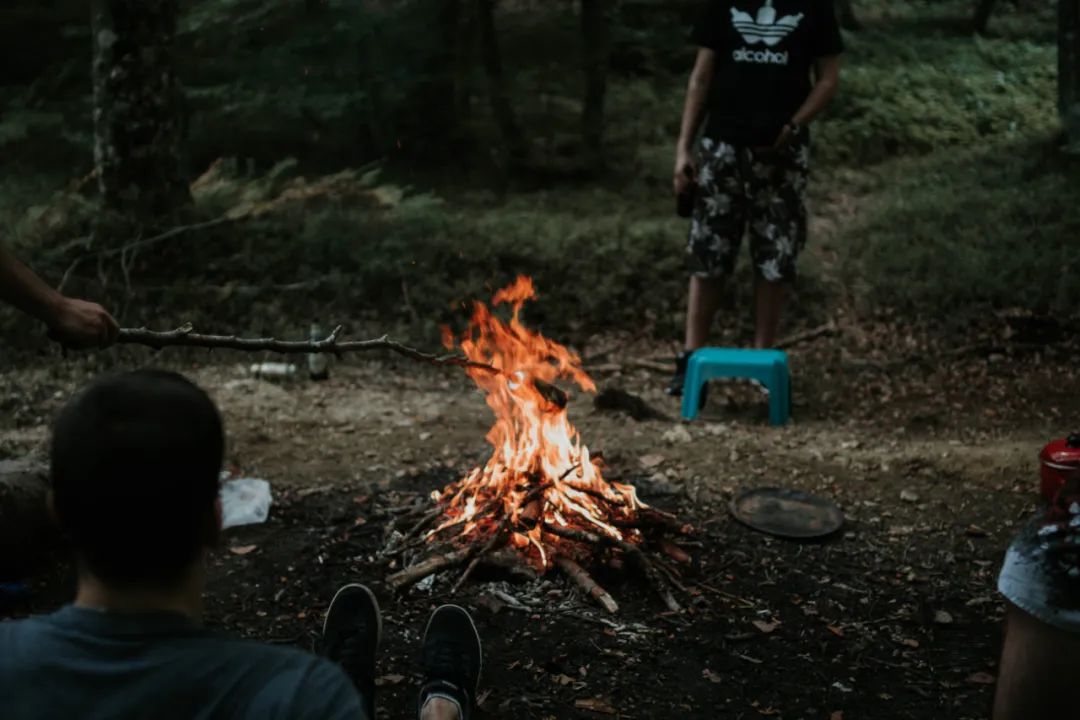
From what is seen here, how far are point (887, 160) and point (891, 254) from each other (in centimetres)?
383

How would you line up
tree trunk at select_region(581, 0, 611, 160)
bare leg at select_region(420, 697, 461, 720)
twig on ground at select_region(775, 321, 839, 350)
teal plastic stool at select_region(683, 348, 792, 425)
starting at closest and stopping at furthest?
1. bare leg at select_region(420, 697, 461, 720)
2. teal plastic stool at select_region(683, 348, 792, 425)
3. twig on ground at select_region(775, 321, 839, 350)
4. tree trunk at select_region(581, 0, 611, 160)

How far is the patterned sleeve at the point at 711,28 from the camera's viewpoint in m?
6.00

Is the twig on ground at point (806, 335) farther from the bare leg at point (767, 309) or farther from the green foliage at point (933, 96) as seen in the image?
the green foliage at point (933, 96)

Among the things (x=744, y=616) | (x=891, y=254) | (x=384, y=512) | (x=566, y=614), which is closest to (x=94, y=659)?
(x=566, y=614)

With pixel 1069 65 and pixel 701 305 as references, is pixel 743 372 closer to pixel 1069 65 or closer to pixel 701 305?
pixel 701 305

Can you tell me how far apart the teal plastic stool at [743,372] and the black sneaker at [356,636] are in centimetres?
304

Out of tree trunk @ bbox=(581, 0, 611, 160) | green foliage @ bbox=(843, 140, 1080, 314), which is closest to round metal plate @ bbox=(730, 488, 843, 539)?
green foliage @ bbox=(843, 140, 1080, 314)

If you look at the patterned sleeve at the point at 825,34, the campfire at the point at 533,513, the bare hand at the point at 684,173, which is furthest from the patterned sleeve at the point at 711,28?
the campfire at the point at 533,513

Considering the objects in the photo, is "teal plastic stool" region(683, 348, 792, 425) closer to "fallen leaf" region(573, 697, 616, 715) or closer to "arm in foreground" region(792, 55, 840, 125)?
"arm in foreground" region(792, 55, 840, 125)

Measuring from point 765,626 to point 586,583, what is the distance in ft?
2.37

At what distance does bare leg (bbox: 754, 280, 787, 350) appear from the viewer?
20.6 feet

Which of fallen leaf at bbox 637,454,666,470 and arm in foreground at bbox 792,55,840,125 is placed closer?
fallen leaf at bbox 637,454,666,470

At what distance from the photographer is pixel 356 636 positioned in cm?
334

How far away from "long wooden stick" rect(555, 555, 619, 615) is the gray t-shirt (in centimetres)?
234
